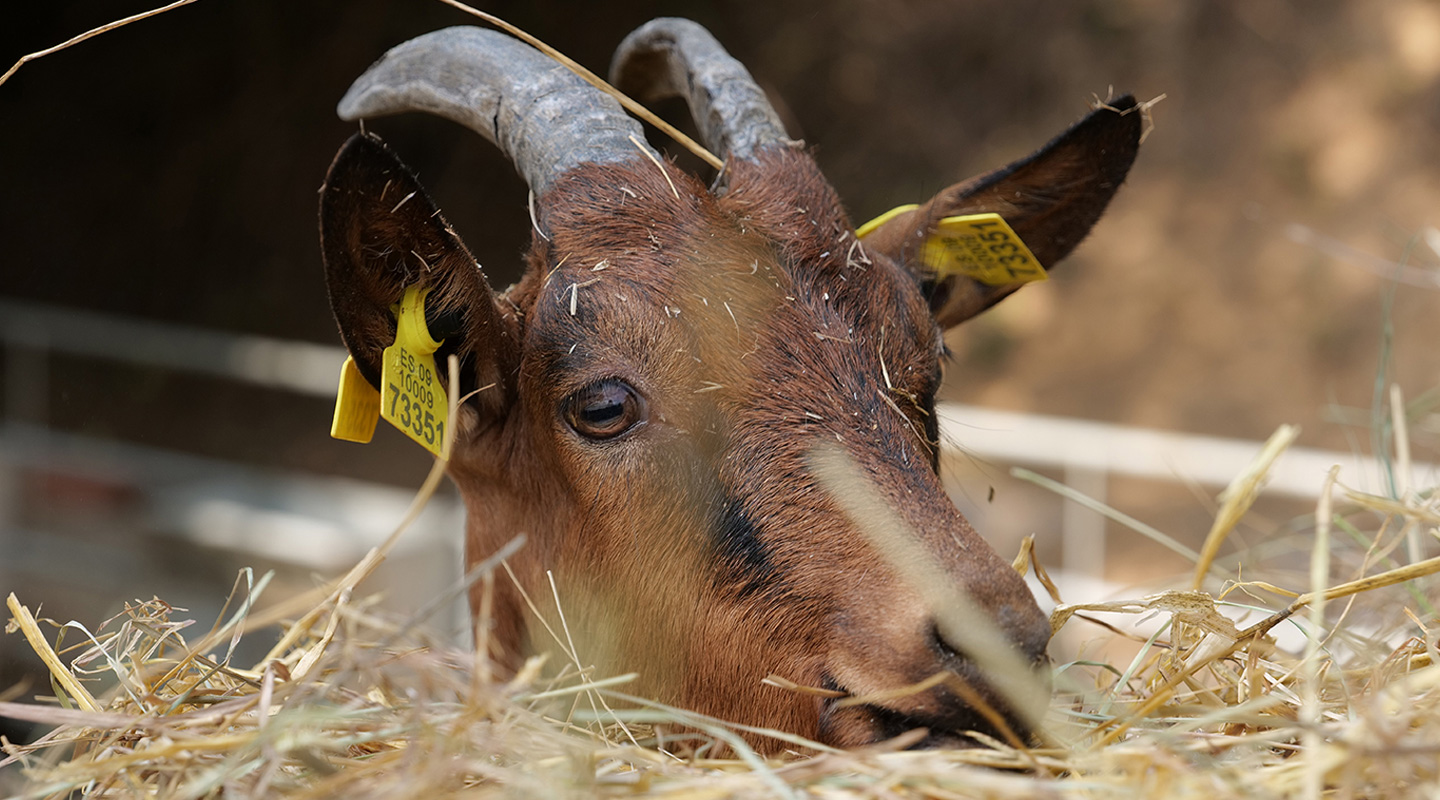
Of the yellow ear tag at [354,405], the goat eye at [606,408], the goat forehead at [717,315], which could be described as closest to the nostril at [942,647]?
the goat forehead at [717,315]

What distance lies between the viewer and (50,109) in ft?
11.5

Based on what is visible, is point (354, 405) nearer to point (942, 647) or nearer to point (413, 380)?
point (413, 380)

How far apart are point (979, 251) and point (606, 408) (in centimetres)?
141

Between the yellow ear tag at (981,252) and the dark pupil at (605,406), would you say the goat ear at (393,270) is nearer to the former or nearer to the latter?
the dark pupil at (605,406)

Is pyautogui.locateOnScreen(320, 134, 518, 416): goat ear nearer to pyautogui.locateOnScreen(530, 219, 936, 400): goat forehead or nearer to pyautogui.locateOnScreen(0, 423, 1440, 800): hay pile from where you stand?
pyautogui.locateOnScreen(530, 219, 936, 400): goat forehead

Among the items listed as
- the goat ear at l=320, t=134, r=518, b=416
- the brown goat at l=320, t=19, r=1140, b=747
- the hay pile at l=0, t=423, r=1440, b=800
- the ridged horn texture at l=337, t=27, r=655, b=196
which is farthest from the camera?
the ridged horn texture at l=337, t=27, r=655, b=196

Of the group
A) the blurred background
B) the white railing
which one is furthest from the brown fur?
the white railing

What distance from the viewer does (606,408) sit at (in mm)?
2586

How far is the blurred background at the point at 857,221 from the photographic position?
4.54 metres

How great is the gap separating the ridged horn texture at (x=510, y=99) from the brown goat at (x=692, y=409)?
0.01 metres

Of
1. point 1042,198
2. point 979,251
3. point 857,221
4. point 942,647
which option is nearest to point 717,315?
point 942,647

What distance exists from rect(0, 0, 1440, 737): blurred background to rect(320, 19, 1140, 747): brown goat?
2.06 feet

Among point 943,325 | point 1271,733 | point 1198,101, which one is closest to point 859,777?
point 1271,733

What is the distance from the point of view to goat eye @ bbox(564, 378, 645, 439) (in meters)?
2.58
